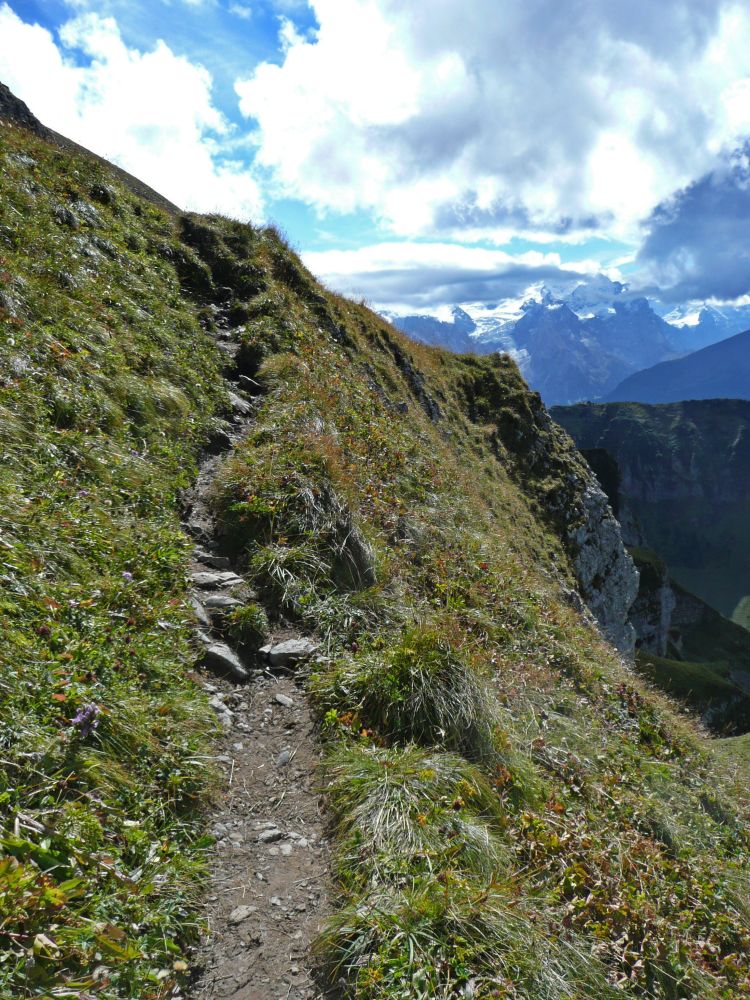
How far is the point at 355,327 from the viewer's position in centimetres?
2494

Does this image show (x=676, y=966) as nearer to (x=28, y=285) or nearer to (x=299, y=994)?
(x=299, y=994)

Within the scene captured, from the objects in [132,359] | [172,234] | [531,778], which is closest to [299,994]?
[531,778]

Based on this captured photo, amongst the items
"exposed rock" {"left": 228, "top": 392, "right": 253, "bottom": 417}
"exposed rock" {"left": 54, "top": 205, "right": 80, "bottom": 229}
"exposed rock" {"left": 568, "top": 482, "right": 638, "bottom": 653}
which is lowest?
"exposed rock" {"left": 568, "top": 482, "right": 638, "bottom": 653}

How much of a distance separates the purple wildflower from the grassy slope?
0.04m

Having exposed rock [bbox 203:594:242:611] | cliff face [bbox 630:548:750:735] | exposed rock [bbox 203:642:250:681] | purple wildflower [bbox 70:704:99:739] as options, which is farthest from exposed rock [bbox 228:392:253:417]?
cliff face [bbox 630:548:750:735]

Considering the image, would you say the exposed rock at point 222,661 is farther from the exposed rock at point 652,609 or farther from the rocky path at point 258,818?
the exposed rock at point 652,609

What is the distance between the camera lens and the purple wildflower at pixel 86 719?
467cm

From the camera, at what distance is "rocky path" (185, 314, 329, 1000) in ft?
14.0

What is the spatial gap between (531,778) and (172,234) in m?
19.5

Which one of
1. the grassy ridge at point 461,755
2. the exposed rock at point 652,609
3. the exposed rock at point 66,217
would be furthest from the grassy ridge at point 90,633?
the exposed rock at point 652,609

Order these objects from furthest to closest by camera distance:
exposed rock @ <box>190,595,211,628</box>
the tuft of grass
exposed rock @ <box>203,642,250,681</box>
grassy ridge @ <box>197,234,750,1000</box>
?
exposed rock @ <box>190,595,211,628</box>
exposed rock @ <box>203,642,250,681</box>
grassy ridge @ <box>197,234,750,1000</box>
the tuft of grass

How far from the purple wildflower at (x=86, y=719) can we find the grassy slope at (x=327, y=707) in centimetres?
4

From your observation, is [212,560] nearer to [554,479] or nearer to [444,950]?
[444,950]

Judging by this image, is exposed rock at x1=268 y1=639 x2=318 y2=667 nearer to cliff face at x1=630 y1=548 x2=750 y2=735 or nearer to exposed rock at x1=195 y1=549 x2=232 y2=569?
exposed rock at x1=195 y1=549 x2=232 y2=569
